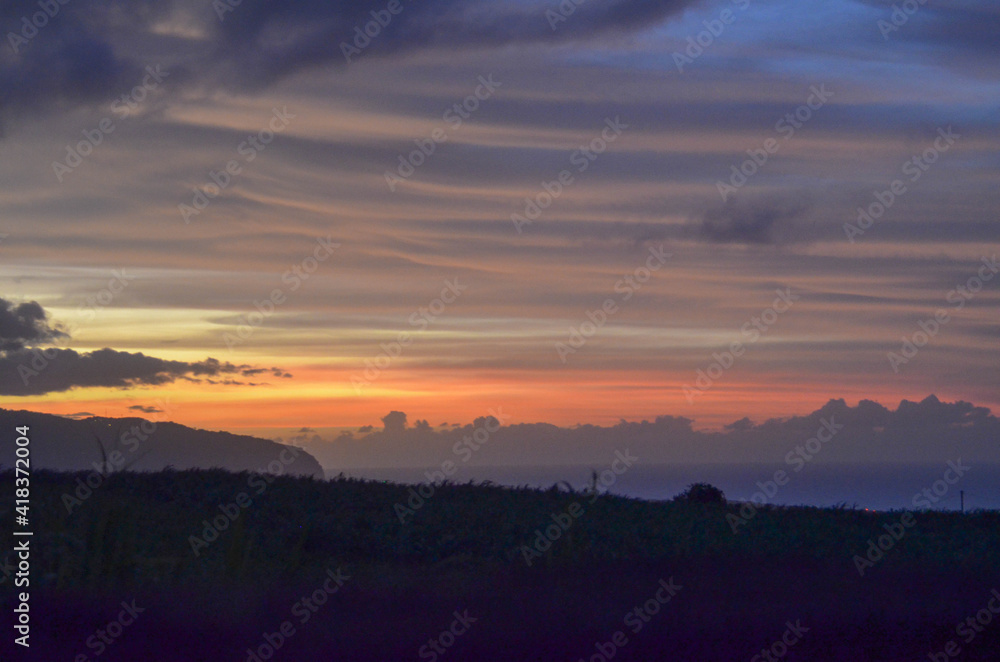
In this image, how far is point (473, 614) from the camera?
476 inches

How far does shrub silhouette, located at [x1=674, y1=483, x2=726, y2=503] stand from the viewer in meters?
26.1

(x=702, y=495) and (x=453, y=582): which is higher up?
(x=453, y=582)

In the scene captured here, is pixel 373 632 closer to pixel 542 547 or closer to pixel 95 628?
pixel 95 628

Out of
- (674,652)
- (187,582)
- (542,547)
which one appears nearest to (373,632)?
(187,582)

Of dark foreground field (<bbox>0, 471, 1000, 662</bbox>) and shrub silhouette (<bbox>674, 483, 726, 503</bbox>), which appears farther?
shrub silhouette (<bbox>674, 483, 726, 503</bbox>)

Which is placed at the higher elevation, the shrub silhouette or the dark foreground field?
the dark foreground field

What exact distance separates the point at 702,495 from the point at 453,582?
47.1ft

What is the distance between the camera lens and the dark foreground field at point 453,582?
1116cm

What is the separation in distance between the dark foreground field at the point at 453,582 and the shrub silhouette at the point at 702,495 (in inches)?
196

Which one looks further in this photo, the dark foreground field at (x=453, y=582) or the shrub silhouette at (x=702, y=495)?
the shrub silhouette at (x=702, y=495)

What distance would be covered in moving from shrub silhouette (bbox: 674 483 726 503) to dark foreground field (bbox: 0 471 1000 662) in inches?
196

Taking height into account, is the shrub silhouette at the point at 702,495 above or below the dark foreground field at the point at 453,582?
below

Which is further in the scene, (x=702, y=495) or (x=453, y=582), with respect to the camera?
(x=702, y=495)

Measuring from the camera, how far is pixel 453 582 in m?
13.6
